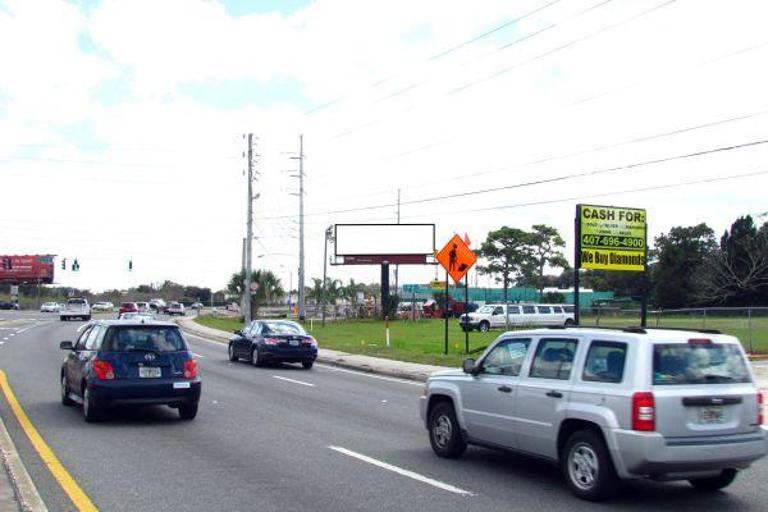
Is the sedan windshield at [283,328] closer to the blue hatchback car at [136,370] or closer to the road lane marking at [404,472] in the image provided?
the blue hatchback car at [136,370]

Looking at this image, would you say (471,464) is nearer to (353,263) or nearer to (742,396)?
(742,396)

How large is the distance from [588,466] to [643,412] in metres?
0.85

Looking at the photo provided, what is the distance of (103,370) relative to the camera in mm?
12719

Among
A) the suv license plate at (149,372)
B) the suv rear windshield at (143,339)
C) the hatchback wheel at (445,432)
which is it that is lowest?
the hatchback wheel at (445,432)

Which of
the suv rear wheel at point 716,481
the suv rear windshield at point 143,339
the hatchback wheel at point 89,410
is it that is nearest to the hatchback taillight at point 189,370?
the suv rear windshield at point 143,339

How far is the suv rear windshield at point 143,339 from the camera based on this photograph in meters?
13.1

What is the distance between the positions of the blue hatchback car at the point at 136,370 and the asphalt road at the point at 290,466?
389 millimetres

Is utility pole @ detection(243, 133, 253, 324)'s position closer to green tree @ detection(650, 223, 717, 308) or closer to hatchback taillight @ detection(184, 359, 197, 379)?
hatchback taillight @ detection(184, 359, 197, 379)

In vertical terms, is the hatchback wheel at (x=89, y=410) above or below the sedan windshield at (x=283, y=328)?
below

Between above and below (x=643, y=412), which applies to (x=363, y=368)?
below

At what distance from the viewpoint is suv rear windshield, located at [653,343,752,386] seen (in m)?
7.73

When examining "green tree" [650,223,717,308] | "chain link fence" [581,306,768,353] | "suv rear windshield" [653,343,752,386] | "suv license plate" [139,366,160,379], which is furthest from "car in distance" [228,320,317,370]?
"green tree" [650,223,717,308]

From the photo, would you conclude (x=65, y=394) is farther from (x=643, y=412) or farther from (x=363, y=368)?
(x=363, y=368)

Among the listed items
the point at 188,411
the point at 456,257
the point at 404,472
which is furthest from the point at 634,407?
the point at 456,257
